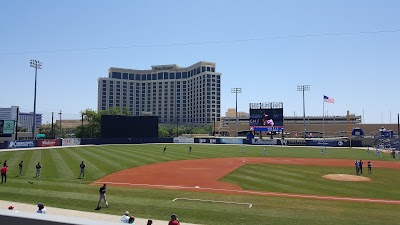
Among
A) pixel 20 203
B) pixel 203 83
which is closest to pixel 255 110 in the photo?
pixel 20 203

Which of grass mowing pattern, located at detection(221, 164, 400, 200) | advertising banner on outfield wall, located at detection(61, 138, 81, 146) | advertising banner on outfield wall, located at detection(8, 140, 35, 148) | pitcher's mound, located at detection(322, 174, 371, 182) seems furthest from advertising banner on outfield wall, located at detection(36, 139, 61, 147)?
pitcher's mound, located at detection(322, 174, 371, 182)

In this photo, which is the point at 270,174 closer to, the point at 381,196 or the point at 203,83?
the point at 381,196

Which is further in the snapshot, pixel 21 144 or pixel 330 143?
pixel 330 143

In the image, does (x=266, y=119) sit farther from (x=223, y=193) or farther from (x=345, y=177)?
(x=223, y=193)

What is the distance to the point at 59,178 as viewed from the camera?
28.9 m

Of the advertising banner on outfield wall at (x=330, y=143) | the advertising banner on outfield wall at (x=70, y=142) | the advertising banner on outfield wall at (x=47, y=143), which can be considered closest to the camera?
the advertising banner on outfield wall at (x=47, y=143)

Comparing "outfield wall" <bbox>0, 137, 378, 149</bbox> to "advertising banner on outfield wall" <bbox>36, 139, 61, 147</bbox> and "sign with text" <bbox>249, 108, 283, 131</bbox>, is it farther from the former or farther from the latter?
"sign with text" <bbox>249, 108, 283, 131</bbox>

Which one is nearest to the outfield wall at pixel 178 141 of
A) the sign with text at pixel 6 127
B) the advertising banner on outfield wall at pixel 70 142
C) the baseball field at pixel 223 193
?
the advertising banner on outfield wall at pixel 70 142

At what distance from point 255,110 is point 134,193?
58026 millimetres

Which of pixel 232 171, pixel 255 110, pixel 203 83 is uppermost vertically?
pixel 203 83

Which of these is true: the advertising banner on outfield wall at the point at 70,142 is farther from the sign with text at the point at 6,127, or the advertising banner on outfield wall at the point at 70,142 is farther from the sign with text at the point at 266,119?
the sign with text at the point at 266,119

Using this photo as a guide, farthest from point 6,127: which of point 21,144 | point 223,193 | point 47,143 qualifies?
point 223,193

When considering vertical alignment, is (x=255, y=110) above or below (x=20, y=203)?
above

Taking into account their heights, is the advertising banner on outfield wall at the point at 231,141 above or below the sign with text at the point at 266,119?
below
